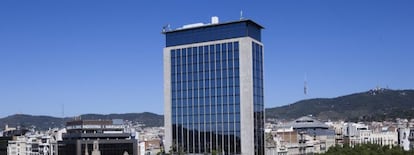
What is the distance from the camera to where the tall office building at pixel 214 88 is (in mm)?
105000

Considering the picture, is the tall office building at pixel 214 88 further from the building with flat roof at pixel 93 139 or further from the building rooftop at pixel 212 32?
the building with flat roof at pixel 93 139

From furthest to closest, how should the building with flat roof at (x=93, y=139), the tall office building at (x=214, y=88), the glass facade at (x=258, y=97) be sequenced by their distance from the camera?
the building with flat roof at (x=93, y=139), the glass facade at (x=258, y=97), the tall office building at (x=214, y=88)

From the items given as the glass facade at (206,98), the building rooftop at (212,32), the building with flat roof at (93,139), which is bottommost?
the building with flat roof at (93,139)

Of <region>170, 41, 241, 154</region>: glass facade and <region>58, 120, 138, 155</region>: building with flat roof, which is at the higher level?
<region>170, 41, 241, 154</region>: glass facade

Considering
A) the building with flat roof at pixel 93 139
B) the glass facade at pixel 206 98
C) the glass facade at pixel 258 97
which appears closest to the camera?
the glass facade at pixel 206 98

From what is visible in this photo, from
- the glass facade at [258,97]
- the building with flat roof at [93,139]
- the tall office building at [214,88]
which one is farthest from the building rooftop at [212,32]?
the building with flat roof at [93,139]

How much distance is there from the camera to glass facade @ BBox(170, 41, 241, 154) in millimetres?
106062

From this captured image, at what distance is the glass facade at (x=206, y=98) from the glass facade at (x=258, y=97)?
1.77 feet

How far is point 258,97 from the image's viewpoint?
108 metres

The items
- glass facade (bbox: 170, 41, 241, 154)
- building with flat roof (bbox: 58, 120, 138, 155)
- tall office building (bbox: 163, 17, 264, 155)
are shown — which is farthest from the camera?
building with flat roof (bbox: 58, 120, 138, 155)

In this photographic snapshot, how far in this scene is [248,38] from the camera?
104562 millimetres

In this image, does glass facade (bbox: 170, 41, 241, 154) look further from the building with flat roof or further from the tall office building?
the building with flat roof

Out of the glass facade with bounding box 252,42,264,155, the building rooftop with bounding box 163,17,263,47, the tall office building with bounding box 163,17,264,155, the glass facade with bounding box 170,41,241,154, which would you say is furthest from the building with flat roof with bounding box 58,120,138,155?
the glass facade with bounding box 252,42,264,155

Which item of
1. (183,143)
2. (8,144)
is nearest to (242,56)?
(183,143)
